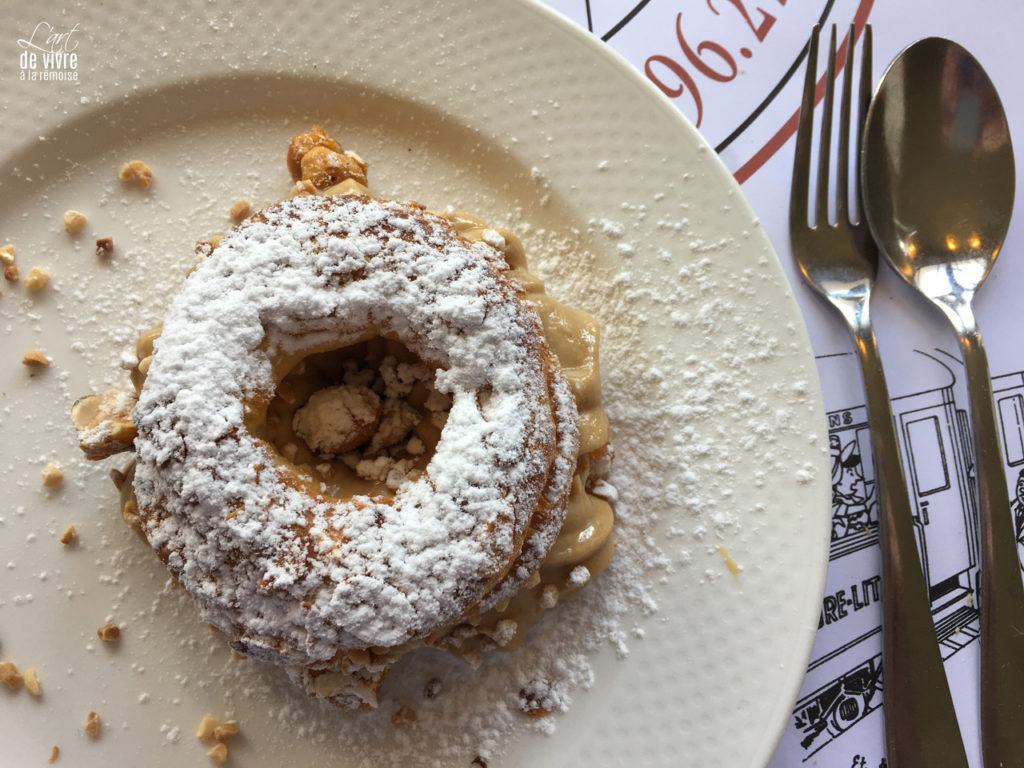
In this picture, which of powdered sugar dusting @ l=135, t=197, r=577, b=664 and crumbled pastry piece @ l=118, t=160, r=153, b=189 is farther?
crumbled pastry piece @ l=118, t=160, r=153, b=189

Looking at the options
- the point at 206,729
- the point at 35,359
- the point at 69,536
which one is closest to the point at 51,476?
the point at 69,536

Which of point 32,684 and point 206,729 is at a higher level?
point 32,684

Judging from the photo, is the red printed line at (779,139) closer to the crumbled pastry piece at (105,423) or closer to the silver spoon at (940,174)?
the silver spoon at (940,174)

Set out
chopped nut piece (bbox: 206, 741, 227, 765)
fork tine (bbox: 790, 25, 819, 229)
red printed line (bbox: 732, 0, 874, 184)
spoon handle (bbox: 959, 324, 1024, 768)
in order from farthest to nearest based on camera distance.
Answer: red printed line (bbox: 732, 0, 874, 184) < fork tine (bbox: 790, 25, 819, 229) < spoon handle (bbox: 959, 324, 1024, 768) < chopped nut piece (bbox: 206, 741, 227, 765)

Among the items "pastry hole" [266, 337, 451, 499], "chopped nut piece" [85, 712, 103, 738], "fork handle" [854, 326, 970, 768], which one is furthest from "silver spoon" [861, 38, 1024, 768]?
"chopped nut piece" [85, 712, 103, 738]

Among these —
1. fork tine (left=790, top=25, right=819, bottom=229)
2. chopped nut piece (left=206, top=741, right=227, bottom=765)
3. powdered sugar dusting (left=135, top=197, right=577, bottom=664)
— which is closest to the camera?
powdered sugar dusting (left=135, top=197, right=577, bottom=664)

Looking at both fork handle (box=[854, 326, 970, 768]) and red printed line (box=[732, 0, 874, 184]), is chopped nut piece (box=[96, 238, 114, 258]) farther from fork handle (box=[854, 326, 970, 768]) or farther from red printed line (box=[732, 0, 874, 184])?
fork handle (box=[854, 326, 970, 768])

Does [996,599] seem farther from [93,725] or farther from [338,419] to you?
[93,725]
